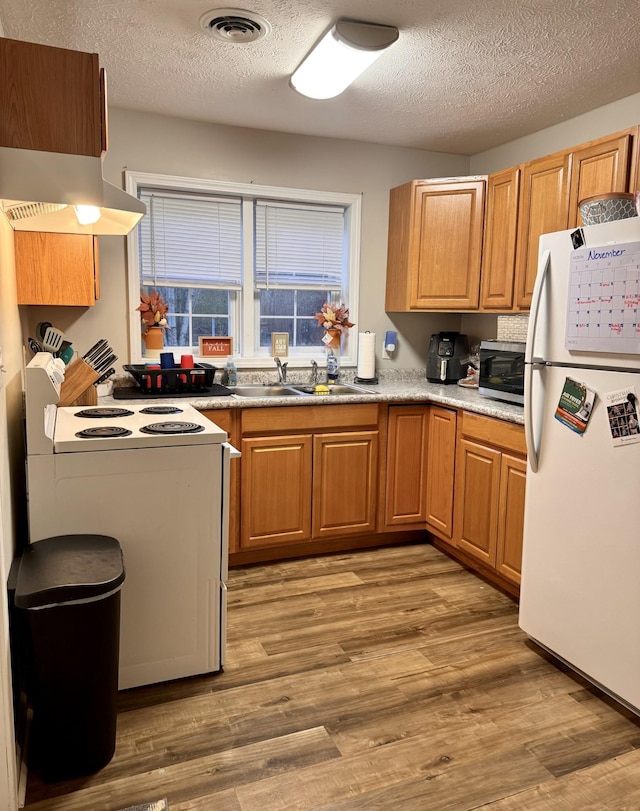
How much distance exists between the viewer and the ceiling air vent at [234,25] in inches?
87.0

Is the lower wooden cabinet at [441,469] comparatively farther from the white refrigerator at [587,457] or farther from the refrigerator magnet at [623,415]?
the refrigerator magnet at [623,415]

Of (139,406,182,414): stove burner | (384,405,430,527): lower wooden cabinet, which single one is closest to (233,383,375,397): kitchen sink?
(384,405,430,527): lower wooden cabinet

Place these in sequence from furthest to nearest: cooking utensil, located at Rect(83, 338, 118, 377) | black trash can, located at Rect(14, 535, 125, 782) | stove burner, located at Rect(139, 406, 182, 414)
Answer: cooking utensil, located at Rect(83, 338, 118, 377) < stove burner, located at Rect(139, 406, 182, 414) < black trash can, located at Rect(14, 535, 125, 782)

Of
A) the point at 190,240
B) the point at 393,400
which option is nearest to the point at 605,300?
the point at 393,400

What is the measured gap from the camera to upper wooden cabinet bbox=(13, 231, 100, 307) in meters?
2.68

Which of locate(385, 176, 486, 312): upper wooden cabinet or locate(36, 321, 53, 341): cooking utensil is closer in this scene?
locate(36, 321, 53, 341): cooking utensil

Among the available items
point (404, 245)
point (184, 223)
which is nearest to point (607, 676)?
point (404, 245)

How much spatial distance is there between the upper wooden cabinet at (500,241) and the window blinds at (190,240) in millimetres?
1514

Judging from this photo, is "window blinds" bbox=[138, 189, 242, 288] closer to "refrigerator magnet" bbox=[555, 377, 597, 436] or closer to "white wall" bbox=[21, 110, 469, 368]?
"white wall" bbox=[21, 110, 469, 368]

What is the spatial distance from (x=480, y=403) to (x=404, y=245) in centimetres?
128

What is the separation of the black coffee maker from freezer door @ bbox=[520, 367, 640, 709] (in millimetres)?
1581

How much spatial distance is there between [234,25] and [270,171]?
4.47 feet

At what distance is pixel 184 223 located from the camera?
359cm

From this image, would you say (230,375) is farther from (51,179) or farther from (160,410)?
(51,179)
